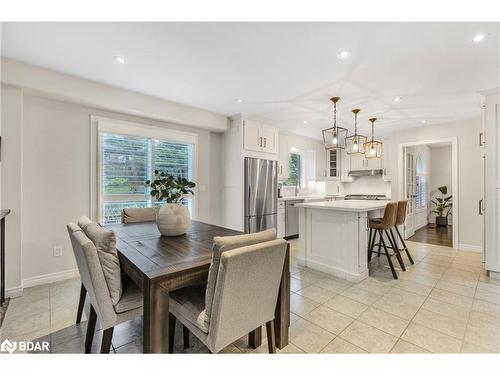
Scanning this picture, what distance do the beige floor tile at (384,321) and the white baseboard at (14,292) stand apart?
3.40 meters

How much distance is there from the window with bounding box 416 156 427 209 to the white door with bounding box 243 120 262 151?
14.1 feet

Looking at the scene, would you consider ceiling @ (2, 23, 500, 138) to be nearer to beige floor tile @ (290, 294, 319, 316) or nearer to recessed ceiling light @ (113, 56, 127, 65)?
recessed ceiling light @ (113, 56, 127, 65)

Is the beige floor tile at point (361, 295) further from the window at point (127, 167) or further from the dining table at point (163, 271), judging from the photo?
the window at point (127, 167)

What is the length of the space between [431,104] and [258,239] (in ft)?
12.4

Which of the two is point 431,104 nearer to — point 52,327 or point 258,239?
point 258,239

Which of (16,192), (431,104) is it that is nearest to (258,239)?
(16,192)

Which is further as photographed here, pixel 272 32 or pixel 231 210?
pixel 231 210

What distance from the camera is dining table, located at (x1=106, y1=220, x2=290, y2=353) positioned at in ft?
3.89

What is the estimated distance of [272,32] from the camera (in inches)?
73.9

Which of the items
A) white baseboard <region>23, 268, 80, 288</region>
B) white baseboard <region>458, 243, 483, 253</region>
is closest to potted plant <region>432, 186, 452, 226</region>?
white baseboard <region>458, 243, 483, 253</region>

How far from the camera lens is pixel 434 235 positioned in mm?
5352

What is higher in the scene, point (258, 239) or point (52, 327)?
point (258, 239)

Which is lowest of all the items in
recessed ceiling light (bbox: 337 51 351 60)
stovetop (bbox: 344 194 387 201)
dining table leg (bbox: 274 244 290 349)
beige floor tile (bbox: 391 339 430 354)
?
beige floor tile (bbox: 391 339 430 354)

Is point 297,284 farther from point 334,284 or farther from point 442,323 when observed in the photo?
point 442,323
